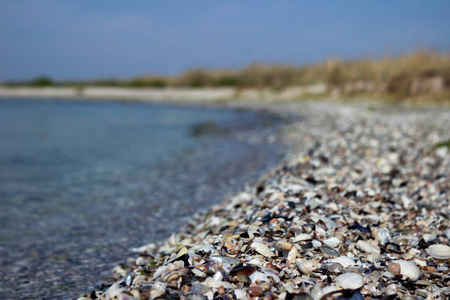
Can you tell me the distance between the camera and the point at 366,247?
8.46ft

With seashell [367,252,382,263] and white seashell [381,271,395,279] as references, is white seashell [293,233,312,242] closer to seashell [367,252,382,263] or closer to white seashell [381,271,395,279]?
seashell [367,252,382,263]

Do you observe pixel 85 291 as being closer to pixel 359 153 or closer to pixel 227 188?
pixel 227 188

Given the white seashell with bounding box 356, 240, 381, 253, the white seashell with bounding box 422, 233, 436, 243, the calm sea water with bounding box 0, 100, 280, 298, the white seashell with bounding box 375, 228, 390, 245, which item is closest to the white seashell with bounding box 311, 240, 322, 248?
the white seashell with bounding box 356, 240, 381, 253

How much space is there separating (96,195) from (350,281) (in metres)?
4.02

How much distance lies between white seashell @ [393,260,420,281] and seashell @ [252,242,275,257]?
30.6 inches

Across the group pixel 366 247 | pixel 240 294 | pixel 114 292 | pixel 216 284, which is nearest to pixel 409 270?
pixel 366 247

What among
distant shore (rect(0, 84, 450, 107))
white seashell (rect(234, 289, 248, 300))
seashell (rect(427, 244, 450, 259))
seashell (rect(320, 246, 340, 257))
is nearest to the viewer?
white seashell (rect(234, 289, 248, 300))

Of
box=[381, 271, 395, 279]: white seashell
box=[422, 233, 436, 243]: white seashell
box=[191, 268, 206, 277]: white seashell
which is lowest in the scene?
box=[422, 233, 436, 243]: white seashell

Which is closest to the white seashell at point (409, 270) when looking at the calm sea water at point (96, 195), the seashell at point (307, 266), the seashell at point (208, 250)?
the seashell at point (307, 266)

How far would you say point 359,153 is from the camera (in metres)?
6.30

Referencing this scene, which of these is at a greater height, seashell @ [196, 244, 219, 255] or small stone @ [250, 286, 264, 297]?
seashell @ [196, 244, 219, 255]

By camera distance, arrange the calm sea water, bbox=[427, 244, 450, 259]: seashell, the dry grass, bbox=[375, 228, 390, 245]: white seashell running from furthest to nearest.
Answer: the dry grass, the calm sea water, bbox=[375, 228, 390, 245]: white seashell, bbox=[427, 244, 450, 259]: seashell

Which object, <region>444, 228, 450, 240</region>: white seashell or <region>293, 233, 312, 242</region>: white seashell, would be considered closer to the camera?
<region>293, 233, 312, 242</region>: white seashell

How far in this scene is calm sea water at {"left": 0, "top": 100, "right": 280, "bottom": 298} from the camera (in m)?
3.06
